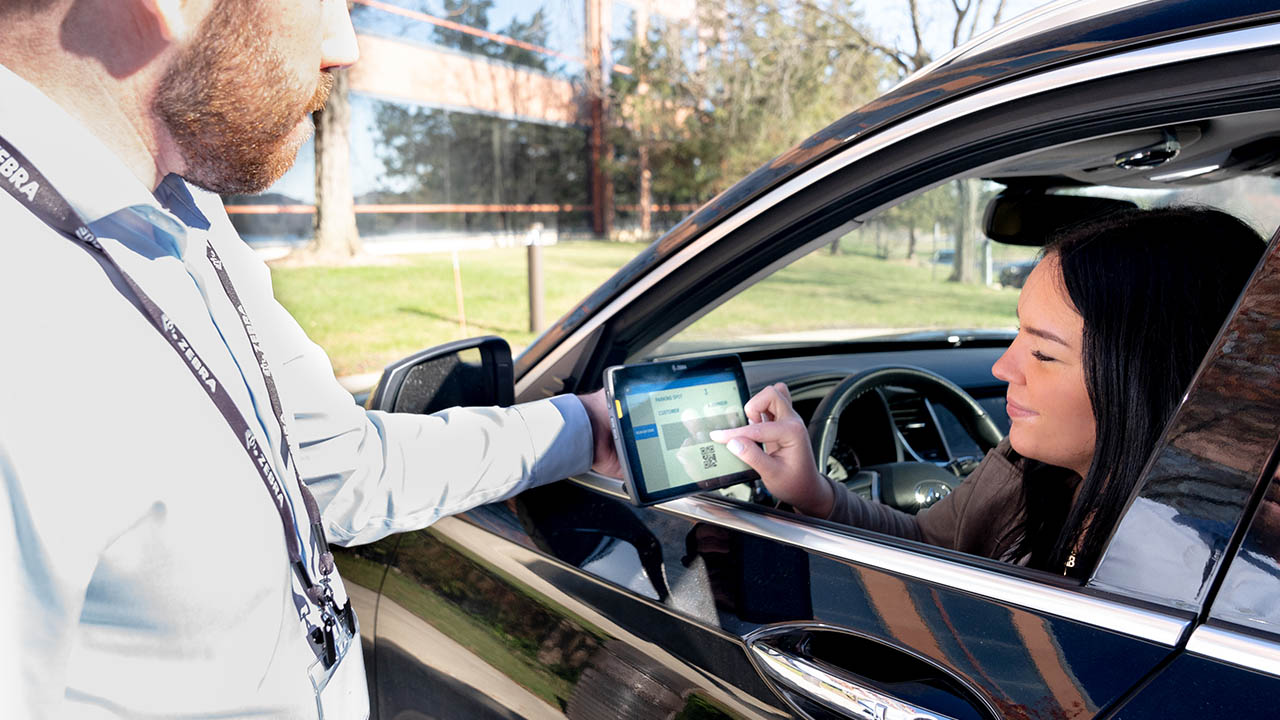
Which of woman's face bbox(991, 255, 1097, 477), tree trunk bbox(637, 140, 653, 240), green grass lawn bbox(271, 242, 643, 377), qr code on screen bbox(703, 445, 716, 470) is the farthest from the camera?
tree trunk bbox(637, 140, 653, 240)

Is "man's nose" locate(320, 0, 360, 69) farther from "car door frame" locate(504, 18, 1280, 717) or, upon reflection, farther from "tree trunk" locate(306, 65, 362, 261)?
"tree trunk" locate(306, 65, 362, 261)

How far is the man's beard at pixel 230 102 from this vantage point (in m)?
1.16

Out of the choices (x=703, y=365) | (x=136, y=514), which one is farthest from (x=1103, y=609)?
(x=136, y=514)

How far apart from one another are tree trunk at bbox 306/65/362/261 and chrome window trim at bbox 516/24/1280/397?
1345 centimetres

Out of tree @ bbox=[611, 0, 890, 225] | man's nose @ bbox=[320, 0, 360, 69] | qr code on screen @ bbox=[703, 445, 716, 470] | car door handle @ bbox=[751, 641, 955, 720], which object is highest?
tree @ bbox=[611, 0, 890, 225]

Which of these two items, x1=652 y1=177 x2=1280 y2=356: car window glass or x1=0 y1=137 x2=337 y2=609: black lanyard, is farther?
x1=652 y1=177 x2=1280 y2=356: car window glass

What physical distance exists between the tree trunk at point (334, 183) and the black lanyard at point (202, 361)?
44.7ft

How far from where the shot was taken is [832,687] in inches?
43.7

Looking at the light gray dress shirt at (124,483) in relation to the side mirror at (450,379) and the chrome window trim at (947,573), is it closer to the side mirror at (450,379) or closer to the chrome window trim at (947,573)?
the side mirror at (450,379)

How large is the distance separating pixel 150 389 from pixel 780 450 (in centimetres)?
100

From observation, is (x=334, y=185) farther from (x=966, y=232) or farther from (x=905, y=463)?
(x=905, y=463)

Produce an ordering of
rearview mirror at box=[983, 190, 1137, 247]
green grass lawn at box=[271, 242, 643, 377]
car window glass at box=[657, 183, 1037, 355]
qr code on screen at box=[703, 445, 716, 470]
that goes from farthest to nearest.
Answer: green grass lawn at box=[271, 242, 643, 377], car window glass at box=[657, 183, 1037, 355], rearview mirror at box=[983, 190, 1137, 247], qr code on screen at box=[703, 445, 716, 470]

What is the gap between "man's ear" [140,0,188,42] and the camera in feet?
3.56

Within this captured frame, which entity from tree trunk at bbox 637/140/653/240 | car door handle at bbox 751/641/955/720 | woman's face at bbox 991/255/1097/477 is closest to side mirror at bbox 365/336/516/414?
car door handle at bbox 751/641/955/720
